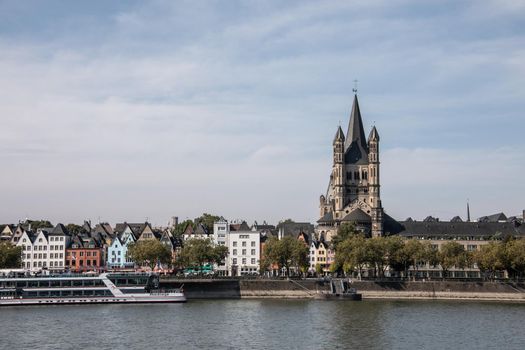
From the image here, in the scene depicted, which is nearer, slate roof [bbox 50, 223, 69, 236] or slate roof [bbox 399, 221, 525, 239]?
slate roof [bbox 50, 223, 69, 236]

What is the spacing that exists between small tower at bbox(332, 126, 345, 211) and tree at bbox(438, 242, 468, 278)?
34.8m

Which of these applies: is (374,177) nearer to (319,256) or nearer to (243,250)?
(319,256)

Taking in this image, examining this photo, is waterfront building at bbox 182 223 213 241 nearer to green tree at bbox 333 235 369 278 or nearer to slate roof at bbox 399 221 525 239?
green tree at bbox 333 235 369 278

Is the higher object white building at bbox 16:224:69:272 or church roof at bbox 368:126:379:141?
church roof at bbox 368:126:379:141

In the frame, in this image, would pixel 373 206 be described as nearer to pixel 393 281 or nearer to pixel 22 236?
pixel 393 281

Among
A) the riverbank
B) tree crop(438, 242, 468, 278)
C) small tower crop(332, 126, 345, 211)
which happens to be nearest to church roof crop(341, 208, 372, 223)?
small tower crop(332, 126, 345, 211)

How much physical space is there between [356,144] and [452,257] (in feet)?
152

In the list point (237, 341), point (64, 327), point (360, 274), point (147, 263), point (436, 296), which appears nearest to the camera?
point (237, 341)

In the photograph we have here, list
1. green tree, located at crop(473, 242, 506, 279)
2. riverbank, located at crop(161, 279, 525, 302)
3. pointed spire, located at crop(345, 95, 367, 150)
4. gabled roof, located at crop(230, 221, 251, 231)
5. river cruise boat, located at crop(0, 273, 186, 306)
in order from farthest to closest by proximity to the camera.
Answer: pointed spire, located at crop(345, 95, 367, 150) → gabled roof, located at crop(230, 221, 251, 231) → green tree, located at crop(473, 242, 506, 279) → riverbank, located at crop(161, 279, 525, 302) → river cruise boat, located at crop(0, 273, 186, 306)

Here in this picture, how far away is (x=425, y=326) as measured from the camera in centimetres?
9469

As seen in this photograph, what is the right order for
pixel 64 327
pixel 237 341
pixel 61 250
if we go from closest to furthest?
pixel 237 341
pixel 64 327
pixel 61 250

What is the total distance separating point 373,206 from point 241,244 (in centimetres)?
2927

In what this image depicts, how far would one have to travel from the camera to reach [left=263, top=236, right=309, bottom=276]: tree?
16125 cm

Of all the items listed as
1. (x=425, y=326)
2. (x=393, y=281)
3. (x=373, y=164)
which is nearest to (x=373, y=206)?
(x=373, y=164)
